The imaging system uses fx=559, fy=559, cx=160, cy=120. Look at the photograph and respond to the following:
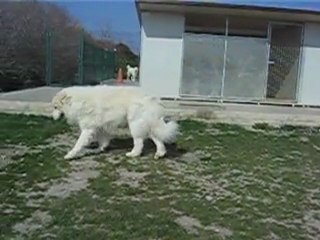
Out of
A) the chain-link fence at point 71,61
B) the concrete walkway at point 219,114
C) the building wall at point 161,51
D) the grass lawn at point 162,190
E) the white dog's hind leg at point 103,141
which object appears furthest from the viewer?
the chain-link fence at point 71,61

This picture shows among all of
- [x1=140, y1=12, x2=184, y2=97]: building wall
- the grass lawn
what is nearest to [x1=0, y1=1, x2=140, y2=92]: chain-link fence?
[x1=140, y1=12, x2=184, y2=97]: building wall

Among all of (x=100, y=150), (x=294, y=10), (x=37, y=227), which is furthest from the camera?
(x=294, y=10)

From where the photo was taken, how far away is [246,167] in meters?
7.29

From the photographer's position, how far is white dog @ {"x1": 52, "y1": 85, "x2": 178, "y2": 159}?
727 centimetres

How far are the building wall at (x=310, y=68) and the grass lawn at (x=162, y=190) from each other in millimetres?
5820

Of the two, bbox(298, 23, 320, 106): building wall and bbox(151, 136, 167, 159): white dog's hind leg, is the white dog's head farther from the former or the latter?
bbox(298, 23, 320, 106): building wall

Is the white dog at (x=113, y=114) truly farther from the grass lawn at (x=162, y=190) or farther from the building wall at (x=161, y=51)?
the building wall at (x=161, y=51)

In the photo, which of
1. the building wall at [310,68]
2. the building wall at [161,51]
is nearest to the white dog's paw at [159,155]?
the building wall at [161,51]

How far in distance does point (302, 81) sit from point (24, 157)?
951 centimetres

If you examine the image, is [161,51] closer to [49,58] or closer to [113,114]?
[49,58]

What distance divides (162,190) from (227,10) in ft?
30.1

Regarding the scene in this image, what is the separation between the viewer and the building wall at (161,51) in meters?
14.1

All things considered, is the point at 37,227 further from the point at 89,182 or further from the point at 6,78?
the point at 6,78

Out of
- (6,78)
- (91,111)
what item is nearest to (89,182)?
(91,111)
